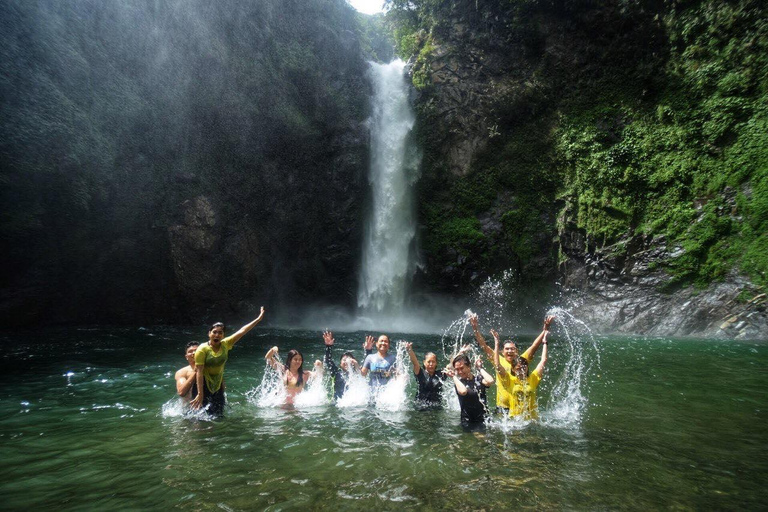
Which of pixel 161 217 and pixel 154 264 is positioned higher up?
pixel 161 217

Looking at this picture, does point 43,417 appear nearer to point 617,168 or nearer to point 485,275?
point 485,275

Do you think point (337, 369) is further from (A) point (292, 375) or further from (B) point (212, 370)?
(B) point (212, 370)

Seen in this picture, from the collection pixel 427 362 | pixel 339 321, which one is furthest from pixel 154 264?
pixel 427 362

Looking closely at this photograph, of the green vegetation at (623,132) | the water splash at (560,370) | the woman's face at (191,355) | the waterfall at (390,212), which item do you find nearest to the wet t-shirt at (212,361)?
the woman's face at (191,355)

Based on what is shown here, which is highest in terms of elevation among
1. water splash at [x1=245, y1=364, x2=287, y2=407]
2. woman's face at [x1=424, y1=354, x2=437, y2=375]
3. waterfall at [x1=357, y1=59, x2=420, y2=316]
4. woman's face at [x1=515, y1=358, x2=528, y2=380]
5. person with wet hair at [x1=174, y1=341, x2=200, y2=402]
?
waterfall at [x1=357, y1=59, x2=420, y2=316]

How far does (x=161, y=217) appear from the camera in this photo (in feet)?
68.2

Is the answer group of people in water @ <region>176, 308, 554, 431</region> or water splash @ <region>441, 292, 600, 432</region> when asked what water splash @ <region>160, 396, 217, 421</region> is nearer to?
group of people in water @ <region>176, 308, 554, 431</region>

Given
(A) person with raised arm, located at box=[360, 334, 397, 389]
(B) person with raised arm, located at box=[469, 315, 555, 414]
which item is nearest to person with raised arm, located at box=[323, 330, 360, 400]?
(A) person with raised arm, located at box=[360, 334, 397, 389]

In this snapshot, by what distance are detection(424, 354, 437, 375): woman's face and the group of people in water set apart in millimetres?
16

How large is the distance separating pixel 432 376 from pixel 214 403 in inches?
134

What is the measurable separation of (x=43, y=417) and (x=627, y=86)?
23.8 metres

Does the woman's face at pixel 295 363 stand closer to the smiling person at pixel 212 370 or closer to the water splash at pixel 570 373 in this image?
the smiling person at pixel 212 370

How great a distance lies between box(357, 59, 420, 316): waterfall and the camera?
2275 cm

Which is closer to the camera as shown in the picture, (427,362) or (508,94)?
(427,362)
